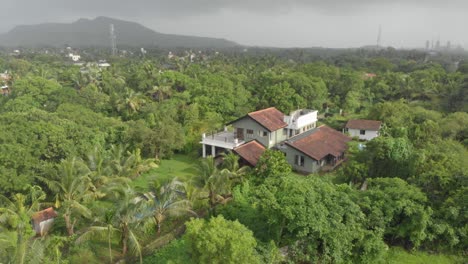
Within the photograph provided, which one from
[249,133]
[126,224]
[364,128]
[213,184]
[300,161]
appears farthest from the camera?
[364,128]

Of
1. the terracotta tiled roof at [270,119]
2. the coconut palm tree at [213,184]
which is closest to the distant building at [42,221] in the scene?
the coconut palm tree at [213,184]

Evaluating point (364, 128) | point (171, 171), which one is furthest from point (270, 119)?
point (364, 128)

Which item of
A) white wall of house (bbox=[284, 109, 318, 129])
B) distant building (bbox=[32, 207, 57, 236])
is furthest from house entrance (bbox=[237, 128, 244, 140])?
distant building (bbox=[32, 207, 57, 236])

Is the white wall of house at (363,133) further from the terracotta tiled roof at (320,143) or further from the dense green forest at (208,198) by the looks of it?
the terracotta tiled roof at (320,143)

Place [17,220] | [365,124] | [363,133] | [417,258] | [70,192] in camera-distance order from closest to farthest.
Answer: [17,220], [417,258], [70,192], [363,133], [365,124]

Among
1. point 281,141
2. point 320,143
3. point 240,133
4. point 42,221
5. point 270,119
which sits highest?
point 270,119

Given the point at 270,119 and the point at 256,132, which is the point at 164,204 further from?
the point at 270,119
